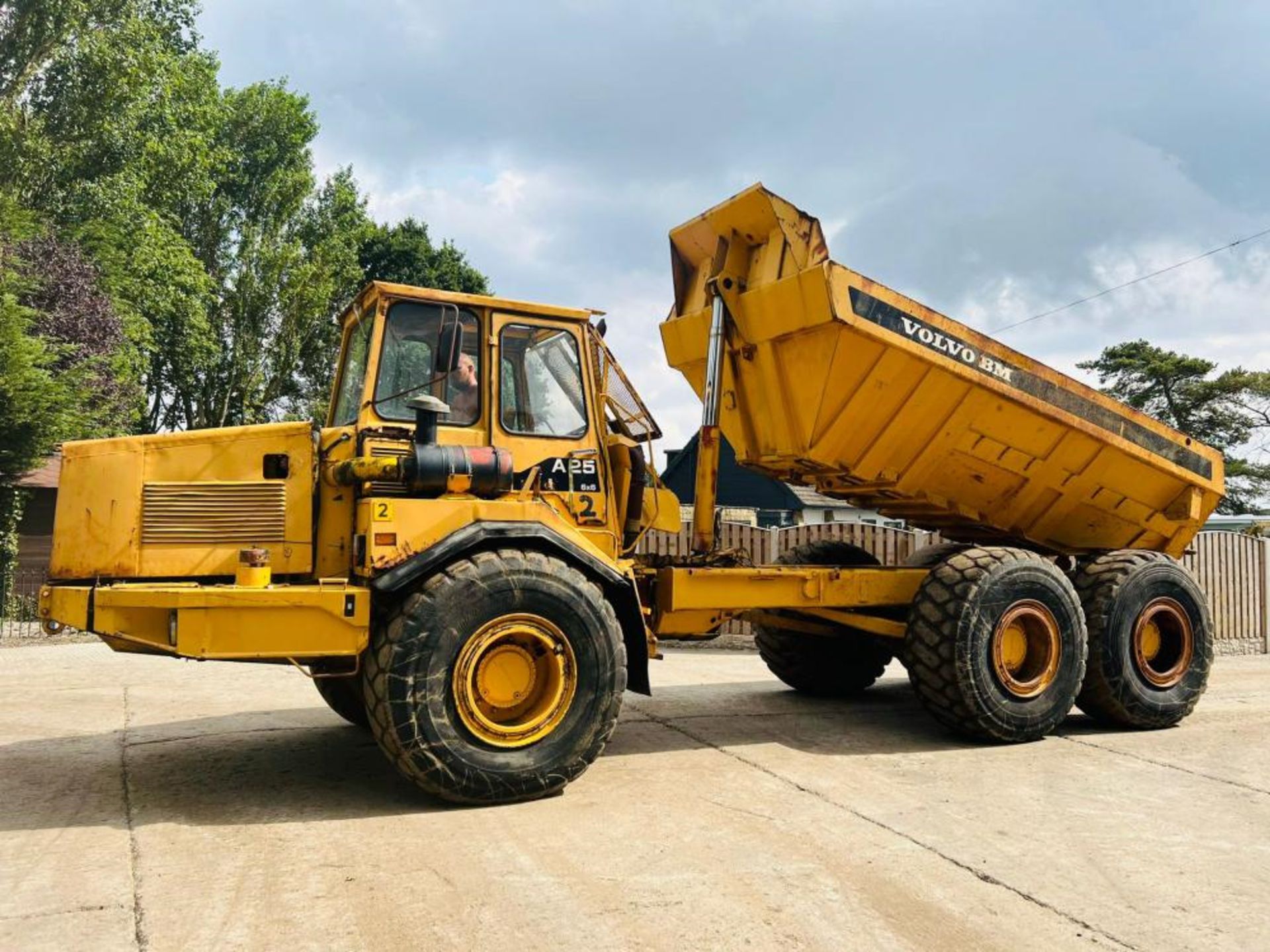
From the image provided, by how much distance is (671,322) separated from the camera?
8.17 meters

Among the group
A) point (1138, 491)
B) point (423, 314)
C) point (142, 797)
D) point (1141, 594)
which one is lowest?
point (142, 797)

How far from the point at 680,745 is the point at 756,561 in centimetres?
732

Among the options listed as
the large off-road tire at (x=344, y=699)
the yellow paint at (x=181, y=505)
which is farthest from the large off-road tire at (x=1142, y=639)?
the yellow paint at (x=181, y=505)

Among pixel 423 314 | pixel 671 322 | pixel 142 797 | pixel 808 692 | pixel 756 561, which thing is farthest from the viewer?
pixel 756 561

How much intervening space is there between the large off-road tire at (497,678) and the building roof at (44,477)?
684 inches

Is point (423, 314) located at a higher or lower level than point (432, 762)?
higher

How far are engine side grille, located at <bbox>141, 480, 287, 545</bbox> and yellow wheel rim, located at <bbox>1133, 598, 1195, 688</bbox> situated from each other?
6291mm

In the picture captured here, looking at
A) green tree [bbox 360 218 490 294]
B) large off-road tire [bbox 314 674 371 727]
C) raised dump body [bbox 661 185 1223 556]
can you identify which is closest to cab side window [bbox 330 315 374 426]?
large off-road tire [bbox 314 674 371 727]

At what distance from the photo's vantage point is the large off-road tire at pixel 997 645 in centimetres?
685

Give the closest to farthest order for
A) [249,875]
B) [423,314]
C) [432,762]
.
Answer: [249,875] < [432,762] < [423,314]

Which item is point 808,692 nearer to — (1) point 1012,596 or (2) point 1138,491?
(1) point 1012,596

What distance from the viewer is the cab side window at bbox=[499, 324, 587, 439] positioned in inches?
240

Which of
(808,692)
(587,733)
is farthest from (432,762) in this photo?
(808,692)

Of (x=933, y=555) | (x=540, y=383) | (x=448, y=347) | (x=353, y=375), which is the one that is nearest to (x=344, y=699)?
(x=353, y=375)
